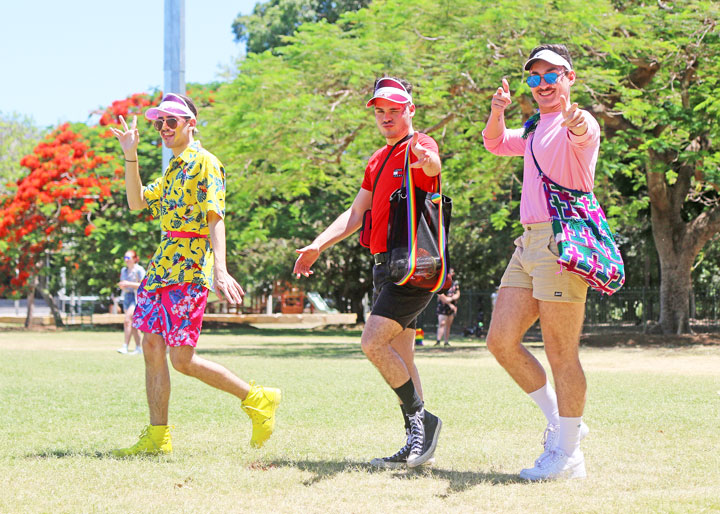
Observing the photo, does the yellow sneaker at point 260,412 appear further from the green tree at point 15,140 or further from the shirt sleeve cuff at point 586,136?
the green tree at point 15,140

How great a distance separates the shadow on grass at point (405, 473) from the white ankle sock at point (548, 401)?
1.37 feet

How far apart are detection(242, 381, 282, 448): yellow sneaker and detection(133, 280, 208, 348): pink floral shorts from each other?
1.71 ft

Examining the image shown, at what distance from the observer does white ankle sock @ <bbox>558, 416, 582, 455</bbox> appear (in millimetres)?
4965

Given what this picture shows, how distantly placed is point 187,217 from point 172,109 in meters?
0.69

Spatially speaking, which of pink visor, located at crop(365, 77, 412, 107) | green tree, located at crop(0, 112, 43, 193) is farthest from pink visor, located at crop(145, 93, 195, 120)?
green tree, located at crop(0, 112, 43, 193)

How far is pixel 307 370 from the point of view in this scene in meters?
13.4

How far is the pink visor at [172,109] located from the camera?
6016mm

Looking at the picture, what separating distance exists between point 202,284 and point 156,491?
1.50 metres

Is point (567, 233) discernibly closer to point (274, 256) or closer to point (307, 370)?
point (307, 370)

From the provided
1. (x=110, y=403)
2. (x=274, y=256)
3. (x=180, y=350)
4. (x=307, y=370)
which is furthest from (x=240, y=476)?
(x=274, y=256)

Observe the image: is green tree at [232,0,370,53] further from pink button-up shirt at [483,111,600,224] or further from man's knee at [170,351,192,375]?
pink button-up shirt at [483,111,600,224]

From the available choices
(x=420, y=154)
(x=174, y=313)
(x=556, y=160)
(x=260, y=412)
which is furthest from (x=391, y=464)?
(x=556, y=160)

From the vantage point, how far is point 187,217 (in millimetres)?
5887

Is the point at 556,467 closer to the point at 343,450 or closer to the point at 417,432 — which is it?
the point at 417,432
